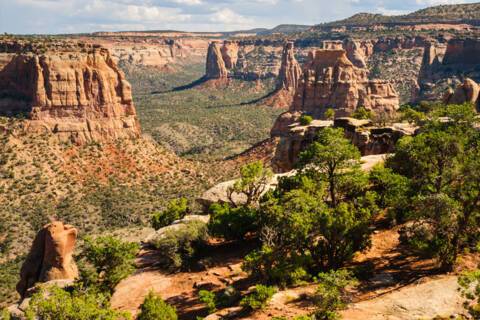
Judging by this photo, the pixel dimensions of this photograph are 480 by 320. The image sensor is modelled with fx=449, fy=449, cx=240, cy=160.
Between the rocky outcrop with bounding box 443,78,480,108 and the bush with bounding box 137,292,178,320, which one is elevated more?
the rocky outcrop with bounding box 443,78,480,108

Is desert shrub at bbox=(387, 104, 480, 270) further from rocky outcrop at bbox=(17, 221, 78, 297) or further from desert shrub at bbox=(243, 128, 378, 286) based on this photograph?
rocky outcrop at bbox=(17, 221, 78, 297)

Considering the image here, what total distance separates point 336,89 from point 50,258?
351 feet

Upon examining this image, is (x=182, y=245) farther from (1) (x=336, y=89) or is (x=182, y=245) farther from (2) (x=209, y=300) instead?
(1) (x=336, y=89)

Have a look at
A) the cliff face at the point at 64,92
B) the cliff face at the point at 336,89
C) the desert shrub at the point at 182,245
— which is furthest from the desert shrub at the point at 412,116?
the cliff face at the point at 64,92

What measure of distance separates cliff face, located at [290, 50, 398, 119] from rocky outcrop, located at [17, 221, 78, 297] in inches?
3787

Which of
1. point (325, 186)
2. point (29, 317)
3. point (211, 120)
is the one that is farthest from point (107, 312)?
point (211, 120)

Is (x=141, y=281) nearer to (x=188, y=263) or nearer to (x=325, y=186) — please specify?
(x=188, y=263)

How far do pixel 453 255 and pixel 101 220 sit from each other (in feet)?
212

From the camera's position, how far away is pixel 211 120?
18988 cm

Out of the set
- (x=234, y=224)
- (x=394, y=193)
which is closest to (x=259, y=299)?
(x=234, y=224)

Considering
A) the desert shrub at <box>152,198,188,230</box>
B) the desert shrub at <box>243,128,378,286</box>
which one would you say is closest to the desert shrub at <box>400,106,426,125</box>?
the desert shrub at <box>243,128,378,286</box>

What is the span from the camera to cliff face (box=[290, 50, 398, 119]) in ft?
433

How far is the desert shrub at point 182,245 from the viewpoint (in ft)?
128

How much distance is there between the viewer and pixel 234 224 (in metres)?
39.8
